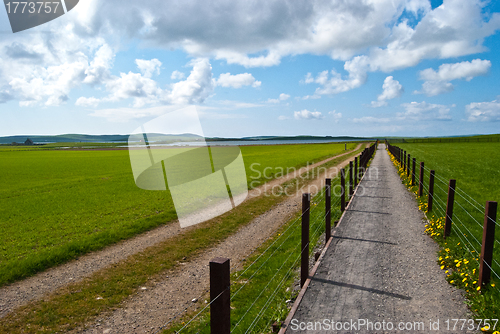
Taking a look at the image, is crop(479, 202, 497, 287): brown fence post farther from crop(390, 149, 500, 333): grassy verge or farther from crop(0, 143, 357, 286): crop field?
crop(0, 143, 357, 286): crop field

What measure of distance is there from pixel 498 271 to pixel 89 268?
26.4ft

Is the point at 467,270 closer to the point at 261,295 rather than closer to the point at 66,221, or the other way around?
the point at 261,295

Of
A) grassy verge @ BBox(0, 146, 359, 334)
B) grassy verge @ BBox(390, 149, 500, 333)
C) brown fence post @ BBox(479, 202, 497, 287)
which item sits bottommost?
grassy verge @ BBox(0, 146, 359, 334)

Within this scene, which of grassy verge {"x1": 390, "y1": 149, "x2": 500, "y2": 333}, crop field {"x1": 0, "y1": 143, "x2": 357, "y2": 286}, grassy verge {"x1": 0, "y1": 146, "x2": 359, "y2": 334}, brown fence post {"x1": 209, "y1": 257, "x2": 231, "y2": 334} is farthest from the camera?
crop field {"x1": 0, "y1": 143, "x2": 357, "y2": 286}

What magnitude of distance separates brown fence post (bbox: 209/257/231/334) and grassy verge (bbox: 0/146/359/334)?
11.2ft

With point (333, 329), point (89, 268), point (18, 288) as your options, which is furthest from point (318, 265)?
point (18, 288)

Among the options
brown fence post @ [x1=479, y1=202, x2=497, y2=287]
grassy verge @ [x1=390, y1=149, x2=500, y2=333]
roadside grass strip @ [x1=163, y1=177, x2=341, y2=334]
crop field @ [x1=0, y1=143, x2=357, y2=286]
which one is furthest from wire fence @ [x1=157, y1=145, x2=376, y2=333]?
crop field @ [x1=0, y1=143, x2=357, y2=286]

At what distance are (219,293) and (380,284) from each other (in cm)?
314

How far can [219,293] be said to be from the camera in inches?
93.0

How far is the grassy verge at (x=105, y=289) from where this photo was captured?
461 cm

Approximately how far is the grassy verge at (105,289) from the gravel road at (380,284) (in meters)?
3.56

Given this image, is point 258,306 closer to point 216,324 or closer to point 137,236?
point 216,324

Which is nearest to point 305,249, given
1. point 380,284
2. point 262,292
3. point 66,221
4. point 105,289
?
point 262,292

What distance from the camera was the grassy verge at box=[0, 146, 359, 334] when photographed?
4605 mm
